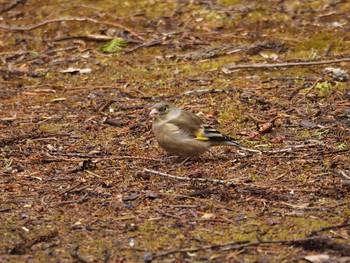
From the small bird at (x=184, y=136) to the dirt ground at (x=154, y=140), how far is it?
13 centimetres

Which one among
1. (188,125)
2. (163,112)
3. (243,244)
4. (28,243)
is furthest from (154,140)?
(243,244)

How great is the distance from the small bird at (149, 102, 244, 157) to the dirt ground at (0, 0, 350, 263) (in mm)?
133

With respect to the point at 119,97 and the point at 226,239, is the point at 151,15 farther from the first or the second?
the point at 226,239

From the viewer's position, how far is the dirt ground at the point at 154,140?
5012mm

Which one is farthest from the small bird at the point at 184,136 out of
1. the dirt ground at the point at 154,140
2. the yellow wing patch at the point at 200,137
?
the dirt ground at the point at 154,140

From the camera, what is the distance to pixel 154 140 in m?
7.32

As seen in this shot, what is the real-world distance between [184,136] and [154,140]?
719 millimetres

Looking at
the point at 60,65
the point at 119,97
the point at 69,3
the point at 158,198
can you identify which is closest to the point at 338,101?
the point at 119,97

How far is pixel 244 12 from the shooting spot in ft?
34.5

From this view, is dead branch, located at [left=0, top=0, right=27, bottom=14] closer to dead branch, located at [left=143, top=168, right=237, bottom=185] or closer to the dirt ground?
the dirt ground

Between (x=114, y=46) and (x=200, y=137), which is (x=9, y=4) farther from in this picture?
(x=200, y=137)

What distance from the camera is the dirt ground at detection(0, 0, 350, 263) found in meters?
5.01

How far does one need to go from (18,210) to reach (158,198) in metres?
1.07

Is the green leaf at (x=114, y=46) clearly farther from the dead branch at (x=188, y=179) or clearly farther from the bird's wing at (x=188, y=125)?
the dead branch at (x=188, y=179)
